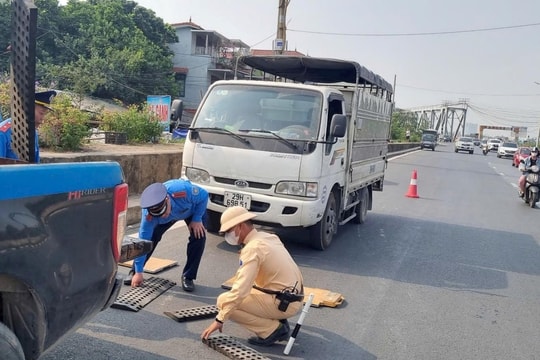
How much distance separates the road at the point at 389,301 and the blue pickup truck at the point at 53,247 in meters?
0.36

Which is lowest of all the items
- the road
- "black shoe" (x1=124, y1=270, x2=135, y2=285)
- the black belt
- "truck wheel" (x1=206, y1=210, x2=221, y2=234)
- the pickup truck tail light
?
the road

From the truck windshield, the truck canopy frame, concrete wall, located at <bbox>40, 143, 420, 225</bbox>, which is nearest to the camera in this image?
the truck windshield

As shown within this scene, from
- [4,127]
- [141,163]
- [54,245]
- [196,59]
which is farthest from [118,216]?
[196,59]

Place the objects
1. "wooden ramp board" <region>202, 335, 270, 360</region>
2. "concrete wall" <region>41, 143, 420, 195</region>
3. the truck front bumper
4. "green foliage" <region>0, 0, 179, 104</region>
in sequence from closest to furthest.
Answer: "wooden ramp board" <region>202, 335, 270, 360</region> → the truck front bumper → "concrete wall" <region>41, 143, 420, 195</region> → "green foliage" <region>0, 0, 179, 104</region>

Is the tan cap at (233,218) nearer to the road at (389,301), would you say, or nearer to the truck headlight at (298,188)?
the road at (389,301)

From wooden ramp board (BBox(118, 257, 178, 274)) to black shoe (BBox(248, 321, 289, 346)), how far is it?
72.4 inches

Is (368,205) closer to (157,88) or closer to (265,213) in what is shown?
(265,213)

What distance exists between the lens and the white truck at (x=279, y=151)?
6.34 m

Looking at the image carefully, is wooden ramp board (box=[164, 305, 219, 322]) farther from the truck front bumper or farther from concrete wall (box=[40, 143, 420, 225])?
concrete wall (box=[40, 143, 420, 225])

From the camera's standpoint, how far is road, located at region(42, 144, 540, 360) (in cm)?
400

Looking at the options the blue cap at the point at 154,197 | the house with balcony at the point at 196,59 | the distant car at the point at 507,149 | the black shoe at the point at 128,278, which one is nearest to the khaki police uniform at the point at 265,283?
the blue cap at the point at 154,197

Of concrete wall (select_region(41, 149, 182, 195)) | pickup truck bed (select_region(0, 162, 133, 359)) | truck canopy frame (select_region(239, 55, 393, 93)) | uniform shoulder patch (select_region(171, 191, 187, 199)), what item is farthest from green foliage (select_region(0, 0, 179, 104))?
pickup truck bed (select_region(0, 162, 133, 359))

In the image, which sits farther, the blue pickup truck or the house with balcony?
the house with balcony

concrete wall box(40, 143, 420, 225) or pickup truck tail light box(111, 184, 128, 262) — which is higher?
pickup truck tail light box(111, 184, 128, 262)
